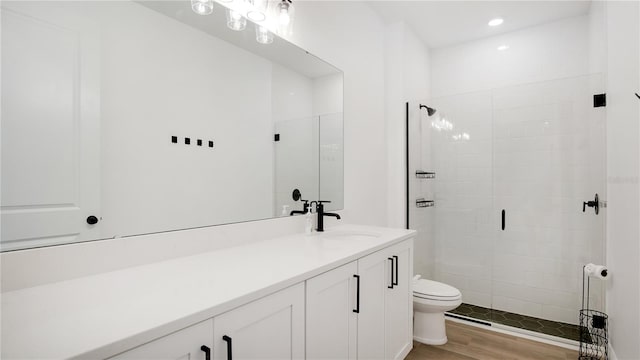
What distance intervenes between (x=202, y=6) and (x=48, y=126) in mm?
800

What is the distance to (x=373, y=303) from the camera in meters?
1.63

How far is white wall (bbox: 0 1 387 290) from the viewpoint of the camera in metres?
1.01

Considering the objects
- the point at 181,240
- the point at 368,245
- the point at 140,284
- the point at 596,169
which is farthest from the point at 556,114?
the point at 140,284

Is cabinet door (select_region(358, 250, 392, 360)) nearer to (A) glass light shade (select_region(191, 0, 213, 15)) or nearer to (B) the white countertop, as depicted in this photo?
(B) the white countertop

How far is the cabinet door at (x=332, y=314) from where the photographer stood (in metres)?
1.20

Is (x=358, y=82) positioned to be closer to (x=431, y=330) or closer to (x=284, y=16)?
(x=284, y=16)

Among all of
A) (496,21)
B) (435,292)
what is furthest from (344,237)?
(496,21)

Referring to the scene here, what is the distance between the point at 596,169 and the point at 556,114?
0.54 meters

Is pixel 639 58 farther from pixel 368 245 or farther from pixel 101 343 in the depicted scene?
pixel 101 343

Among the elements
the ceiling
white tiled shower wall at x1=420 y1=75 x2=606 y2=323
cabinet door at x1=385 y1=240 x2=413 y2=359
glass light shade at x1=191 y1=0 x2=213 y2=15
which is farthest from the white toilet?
the ceiling

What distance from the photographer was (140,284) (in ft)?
3.24

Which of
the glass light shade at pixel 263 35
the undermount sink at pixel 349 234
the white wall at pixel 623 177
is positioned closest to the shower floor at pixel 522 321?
the white wall at pixel 623 177

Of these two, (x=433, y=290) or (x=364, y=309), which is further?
(x=433, y=290)

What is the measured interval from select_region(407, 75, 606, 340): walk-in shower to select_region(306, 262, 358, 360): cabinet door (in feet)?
5.66
